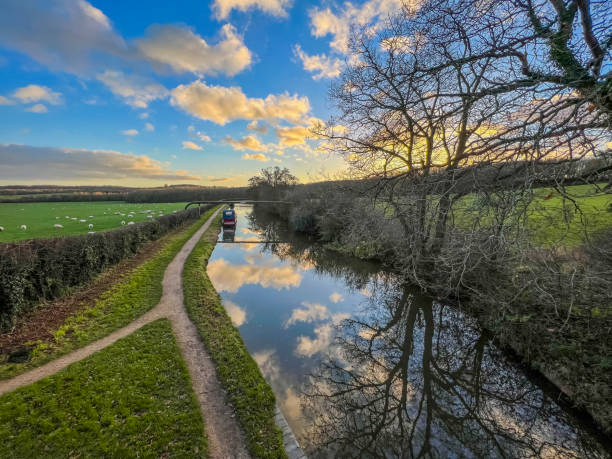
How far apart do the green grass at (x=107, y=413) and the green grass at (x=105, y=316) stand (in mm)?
1016

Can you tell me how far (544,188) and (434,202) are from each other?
1.22 meters

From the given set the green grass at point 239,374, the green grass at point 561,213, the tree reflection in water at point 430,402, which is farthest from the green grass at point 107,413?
the green grass at point 561,213

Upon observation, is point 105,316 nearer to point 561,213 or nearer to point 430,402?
point 430,402

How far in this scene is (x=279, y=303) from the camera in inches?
425

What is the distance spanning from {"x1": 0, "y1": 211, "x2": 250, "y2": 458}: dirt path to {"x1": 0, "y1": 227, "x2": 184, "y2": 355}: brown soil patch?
1232 mm

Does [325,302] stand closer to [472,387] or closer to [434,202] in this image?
[472,387]

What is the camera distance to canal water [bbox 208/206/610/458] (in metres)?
4.72

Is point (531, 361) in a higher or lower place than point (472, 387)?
higher

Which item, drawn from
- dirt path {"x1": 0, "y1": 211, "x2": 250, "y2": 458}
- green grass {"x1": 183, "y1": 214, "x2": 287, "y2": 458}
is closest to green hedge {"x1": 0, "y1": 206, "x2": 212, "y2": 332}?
dirt path {"x1": 0, "y1": 211, "x2": 250, "y2": 458}

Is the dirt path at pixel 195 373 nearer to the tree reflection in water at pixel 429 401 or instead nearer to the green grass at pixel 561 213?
the tree reflection in water at pixel 429 401

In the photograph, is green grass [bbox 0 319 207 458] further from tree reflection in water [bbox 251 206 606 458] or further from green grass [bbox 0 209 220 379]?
tree reflection in water [bbox 251 206 606 458]

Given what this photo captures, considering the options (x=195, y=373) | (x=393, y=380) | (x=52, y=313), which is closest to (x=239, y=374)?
(x=195, y=373)

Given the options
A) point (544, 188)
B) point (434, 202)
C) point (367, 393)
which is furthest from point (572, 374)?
point (434, 202)

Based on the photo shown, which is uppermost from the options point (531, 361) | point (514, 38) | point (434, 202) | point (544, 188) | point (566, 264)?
point (514, 38)
